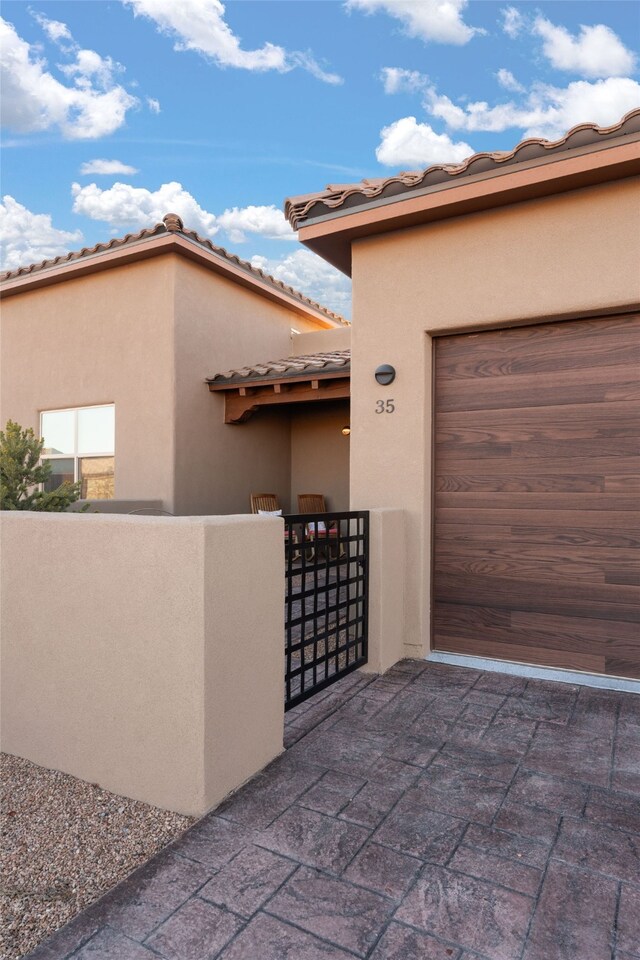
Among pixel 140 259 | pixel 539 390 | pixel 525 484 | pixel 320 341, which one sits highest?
pixel 140 259

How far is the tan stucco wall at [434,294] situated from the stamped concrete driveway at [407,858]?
61.9 inches

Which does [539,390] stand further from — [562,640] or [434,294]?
[562,640]

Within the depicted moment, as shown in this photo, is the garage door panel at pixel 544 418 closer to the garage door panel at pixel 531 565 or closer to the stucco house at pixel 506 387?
the stucco house at pixel 506 387

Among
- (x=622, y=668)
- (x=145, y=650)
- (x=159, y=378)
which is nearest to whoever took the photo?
(x=145, y=650)

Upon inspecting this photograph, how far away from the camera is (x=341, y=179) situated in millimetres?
5156

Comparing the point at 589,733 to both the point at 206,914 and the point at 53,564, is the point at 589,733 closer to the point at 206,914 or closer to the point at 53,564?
the point at 206,914

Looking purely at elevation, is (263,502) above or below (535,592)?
above

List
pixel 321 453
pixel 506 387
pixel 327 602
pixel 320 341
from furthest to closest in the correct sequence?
pixel 320 341
pixel 321 453
pixel 506 387
pixel 327 602

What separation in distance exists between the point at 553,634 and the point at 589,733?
3.24ft

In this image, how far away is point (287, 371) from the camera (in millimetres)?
7305

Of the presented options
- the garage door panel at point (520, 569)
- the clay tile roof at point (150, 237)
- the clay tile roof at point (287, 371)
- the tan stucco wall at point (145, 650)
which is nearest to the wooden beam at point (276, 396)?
the clay tile roof at point (287, 371)

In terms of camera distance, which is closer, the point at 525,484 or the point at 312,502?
the point at 525,484

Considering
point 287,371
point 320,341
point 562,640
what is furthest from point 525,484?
point 320,341

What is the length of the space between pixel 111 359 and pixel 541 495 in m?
6.29
